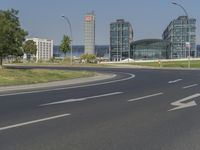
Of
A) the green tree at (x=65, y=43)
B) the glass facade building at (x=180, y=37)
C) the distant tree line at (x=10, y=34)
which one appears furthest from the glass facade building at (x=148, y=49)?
the distant tree line at (x=10, y=34)

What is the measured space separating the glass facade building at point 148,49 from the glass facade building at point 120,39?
7.02 ft

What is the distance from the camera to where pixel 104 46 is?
165m

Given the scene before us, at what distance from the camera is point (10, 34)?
3675cm

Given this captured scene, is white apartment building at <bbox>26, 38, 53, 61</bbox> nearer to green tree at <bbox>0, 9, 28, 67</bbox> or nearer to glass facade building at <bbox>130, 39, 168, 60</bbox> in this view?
glass facade building at <bbox>130, 39, 168, 60</bbox>

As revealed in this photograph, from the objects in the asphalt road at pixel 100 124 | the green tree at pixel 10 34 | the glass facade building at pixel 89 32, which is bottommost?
the asphalt road at pixel 100 124

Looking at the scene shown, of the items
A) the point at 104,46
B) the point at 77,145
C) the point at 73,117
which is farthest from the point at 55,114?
the point at 104,46

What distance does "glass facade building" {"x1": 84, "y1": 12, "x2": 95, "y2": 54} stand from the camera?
133 m

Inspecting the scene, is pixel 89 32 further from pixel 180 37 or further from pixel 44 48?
pixel 180 37

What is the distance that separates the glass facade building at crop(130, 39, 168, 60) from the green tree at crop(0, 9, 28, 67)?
98.4 meters

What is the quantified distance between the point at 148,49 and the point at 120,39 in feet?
28.1

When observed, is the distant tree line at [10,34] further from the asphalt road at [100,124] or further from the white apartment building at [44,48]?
the white apartment building at [44,48]

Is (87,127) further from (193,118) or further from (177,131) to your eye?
(193,118)

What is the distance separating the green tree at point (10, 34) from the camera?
118 ft

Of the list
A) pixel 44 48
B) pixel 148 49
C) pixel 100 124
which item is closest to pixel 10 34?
pixel 100 124
